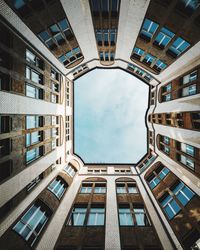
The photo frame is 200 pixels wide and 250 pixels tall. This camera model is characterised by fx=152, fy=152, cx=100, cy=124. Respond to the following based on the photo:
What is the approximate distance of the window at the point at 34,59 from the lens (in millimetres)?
14484

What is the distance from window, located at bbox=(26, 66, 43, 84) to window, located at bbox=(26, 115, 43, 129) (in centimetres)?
372

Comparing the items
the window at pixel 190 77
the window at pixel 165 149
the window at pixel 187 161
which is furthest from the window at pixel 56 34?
the window at pixel 165 149

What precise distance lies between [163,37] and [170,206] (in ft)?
58.6

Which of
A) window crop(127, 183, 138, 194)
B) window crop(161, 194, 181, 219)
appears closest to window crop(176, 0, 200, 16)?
window crop(161, 194, 181, 219)

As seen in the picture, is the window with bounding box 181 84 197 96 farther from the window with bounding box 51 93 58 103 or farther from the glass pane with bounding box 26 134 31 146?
the glass pane with bounding box 26 134 31 146

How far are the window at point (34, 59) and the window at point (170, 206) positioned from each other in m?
20.5

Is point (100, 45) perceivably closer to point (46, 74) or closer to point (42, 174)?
point (46, 74)

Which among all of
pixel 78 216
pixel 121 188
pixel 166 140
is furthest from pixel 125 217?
pixel 166 140

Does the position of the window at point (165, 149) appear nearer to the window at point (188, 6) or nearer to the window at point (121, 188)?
the window at point (121, 188)

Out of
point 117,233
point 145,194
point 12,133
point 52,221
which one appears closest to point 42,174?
point 52,221

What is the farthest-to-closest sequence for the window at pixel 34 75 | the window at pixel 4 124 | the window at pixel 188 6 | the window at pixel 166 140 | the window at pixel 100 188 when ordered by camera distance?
the window at pixel 166 140 < the window at pixel 100 188 < the window at pixel 34 75 < the window at pixel 188 6 < the window at pixel 4 124

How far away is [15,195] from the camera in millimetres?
12008

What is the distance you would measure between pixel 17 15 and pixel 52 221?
1826cm

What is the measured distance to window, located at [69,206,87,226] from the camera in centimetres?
1562
